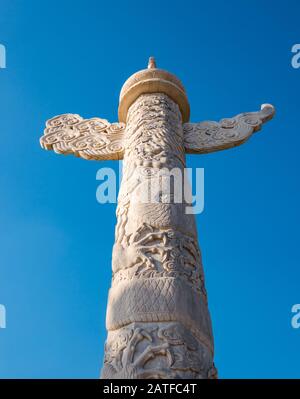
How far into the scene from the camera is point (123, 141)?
6.36 metres

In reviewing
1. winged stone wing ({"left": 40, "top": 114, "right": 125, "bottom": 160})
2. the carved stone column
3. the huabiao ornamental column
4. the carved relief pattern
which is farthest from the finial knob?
the carved relief pattern

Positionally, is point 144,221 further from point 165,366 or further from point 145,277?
point 165,366

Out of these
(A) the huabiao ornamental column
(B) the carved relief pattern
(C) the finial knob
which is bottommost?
(B) the carved relief pattern

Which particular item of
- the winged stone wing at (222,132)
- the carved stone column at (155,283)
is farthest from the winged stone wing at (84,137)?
the winged stone wing at (222,132)

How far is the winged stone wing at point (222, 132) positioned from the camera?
6.47 m

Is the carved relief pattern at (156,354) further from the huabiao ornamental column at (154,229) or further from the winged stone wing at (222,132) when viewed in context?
the winged stone wing at (222,132)

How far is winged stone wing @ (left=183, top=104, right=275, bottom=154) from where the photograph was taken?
255 inches

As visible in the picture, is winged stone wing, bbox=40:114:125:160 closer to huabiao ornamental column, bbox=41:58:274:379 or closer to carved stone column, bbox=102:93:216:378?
huabiao ornamental column, bbox=41:58:274:379

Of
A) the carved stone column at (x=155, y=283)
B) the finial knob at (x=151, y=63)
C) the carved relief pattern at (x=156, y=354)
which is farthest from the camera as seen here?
the finial knob at (x=151, y=63)

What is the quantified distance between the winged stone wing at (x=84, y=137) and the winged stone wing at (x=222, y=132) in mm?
923

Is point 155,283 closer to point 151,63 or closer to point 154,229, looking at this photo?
point 154,229

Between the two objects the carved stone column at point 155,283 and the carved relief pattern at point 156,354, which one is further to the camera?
the carved stone column at point 155,283

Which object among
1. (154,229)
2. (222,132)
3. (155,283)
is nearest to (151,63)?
(222,132)
